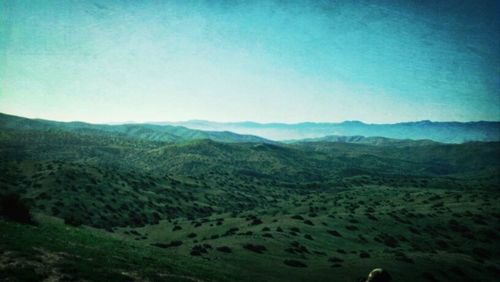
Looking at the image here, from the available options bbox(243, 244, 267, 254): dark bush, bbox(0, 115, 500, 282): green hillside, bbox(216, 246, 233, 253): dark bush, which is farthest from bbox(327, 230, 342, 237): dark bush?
bbox(216, 246, 233, 253): dark bush

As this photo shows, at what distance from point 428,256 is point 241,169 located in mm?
139647

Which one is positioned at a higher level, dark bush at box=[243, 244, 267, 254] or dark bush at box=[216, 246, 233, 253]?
dark bush at box=[216, 246, 233, 253]

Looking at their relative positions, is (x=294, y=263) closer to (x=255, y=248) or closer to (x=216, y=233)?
(x=255, y=248)

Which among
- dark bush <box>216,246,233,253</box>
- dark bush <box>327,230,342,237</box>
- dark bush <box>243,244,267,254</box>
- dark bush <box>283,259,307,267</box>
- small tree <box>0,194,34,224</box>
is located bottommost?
dark bush <box>327,230,342,237</box>

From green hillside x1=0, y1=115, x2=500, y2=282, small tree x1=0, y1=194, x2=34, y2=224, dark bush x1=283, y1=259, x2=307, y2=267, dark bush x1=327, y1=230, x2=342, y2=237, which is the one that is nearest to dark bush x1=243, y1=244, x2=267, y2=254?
green hillside x1=0, y1=115, x2=500, y2=282

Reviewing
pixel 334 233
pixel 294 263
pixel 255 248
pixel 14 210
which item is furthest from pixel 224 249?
pixel 334 233

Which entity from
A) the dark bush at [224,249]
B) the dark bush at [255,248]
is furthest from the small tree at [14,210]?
the dark bush at [255,248]

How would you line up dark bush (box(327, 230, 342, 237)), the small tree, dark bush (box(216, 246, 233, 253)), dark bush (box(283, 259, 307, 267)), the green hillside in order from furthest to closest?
dark bush (box(327, 230, 342, 237)) < dark bush (box(216, 246, 233, 253)) < dark bush (box(283, 259, 307, 267)) < the small tree < the green hillside

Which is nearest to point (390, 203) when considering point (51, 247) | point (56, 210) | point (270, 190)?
point (270, 190)

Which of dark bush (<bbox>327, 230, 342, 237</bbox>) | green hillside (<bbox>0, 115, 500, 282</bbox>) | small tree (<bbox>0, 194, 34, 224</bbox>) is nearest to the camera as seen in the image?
green hillside (<bbox>0, 115, 500, 282</bbox>)

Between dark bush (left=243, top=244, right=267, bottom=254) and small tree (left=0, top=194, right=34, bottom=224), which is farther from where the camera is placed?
dark bush (left=243, top=244, right=267, bottom=254)

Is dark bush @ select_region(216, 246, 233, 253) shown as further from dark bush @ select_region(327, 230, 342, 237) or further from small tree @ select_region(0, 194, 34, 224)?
dark bush @ select_region(327, 230, 342, 237)

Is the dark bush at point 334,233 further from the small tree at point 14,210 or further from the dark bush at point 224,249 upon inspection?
the small tree at point 14,210

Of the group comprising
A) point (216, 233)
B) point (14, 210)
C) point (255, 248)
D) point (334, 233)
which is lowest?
point (334, 233)
